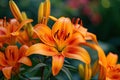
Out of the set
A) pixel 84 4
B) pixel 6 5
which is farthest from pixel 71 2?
pixel 6 5

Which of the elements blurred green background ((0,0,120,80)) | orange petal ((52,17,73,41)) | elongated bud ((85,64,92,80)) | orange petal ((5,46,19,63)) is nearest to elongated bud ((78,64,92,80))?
elongated bud ((85,64,92,80))

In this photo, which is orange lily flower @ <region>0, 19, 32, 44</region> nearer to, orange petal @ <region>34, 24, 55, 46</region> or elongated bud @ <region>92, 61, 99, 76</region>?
orange petal @ <region>34, 24, 55, 46</region>

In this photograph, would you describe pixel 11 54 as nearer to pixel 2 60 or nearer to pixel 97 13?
pixel 2 60

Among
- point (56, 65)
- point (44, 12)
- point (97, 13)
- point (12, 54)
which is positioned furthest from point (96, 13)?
point (56, 65)

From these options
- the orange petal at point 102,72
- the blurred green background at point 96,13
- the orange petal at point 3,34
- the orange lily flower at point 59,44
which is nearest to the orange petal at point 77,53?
the orange lily flower at point 59,44

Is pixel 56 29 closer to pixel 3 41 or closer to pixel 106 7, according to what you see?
pixel 3 41

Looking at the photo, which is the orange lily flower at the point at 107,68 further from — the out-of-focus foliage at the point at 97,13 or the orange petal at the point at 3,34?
the out-of-focus foliage at the point at 97,13
